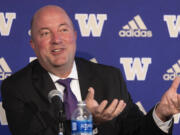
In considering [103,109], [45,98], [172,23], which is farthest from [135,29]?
[103,109]

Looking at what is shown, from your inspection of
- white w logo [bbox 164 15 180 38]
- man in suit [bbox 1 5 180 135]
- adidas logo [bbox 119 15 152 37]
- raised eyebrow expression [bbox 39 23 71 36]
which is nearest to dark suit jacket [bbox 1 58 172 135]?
man in suit [bbox 1 5 180 135]

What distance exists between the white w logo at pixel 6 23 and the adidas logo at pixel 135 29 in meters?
0.74

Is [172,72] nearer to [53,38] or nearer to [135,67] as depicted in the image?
[135,67]

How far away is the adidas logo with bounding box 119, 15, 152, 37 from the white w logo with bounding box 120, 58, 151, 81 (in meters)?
0.17

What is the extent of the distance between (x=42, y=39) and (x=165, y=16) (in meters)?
0.92

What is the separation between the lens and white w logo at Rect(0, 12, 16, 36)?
2.46 m

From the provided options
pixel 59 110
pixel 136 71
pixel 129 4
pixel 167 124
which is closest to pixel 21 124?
pixel 59 110

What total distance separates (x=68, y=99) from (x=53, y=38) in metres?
0.35

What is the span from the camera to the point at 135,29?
250 centimetres

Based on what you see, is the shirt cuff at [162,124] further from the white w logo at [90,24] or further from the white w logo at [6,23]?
the white w logo at [6,23]

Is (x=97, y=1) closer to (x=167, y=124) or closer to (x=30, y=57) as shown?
(x=30, y=57)

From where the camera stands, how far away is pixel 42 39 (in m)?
2.06

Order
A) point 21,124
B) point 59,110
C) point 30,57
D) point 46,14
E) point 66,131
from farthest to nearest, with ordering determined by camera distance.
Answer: point 30,57 → point 46,14 → point 21,124 → point 66,131 → point 59,110

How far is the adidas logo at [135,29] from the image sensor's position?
250 centimetres
